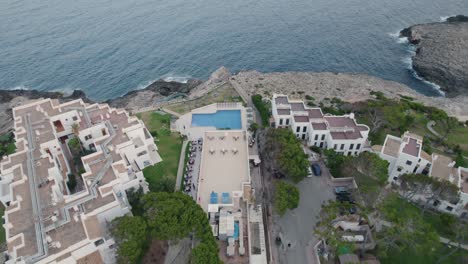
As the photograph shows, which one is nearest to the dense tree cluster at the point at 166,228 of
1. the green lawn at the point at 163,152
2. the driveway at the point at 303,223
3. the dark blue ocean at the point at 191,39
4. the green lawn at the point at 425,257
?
the green lawn at the point at 163,152

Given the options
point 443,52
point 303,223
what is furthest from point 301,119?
point 443,52

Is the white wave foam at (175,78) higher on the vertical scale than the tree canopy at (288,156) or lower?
lower

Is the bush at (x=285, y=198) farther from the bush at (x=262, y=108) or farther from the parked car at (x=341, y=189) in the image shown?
the bush at (x=262, y=108)

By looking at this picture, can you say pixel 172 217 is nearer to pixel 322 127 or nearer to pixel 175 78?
pixel 322 127

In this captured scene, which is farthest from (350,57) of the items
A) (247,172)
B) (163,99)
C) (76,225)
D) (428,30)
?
(76,225)

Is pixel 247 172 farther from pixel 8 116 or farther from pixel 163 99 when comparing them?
pixel 8 116

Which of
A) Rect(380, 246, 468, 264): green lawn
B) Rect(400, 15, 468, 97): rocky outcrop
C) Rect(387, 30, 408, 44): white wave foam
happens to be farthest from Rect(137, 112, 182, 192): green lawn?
Rect(387, 30, 408, 44): white wave foam
